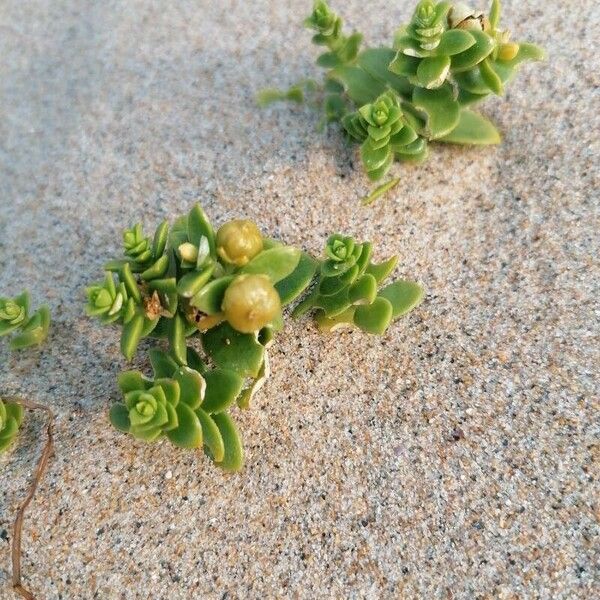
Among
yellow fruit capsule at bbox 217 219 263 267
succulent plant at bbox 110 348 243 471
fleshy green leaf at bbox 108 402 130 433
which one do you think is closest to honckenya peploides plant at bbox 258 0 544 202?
yellow fruit capsule at bbox 217 219 263 267

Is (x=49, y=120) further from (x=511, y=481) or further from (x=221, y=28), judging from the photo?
(x=511, y=481)

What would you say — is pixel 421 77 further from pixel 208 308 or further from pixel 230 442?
pixel 230 442

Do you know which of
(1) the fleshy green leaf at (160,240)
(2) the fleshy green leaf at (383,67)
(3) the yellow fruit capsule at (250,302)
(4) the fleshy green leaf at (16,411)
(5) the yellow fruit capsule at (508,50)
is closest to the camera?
(3) the yellow fruit capsule at (250,302)

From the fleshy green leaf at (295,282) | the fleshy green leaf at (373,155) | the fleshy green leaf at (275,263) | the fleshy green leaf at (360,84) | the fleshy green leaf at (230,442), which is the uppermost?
the fleshy green leaf at (360,84)

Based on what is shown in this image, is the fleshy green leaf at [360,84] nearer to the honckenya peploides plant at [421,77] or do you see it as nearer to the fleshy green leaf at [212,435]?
the honckenya peploides plant at [421,77]

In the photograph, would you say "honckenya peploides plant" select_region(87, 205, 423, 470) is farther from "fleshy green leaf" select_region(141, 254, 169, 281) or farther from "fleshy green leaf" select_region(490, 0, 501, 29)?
"fleshy green leaf" select_region(490, 0, 501, 29)

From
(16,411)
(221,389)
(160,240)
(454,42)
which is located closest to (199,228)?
(160,240)

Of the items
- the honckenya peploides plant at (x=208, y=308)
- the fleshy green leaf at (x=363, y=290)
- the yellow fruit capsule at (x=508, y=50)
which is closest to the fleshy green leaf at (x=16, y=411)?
the honckenya peploides plant at (x=208, y=308)

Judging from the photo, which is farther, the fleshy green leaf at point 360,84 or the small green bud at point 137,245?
the fleshy green leaf at point 360,84
